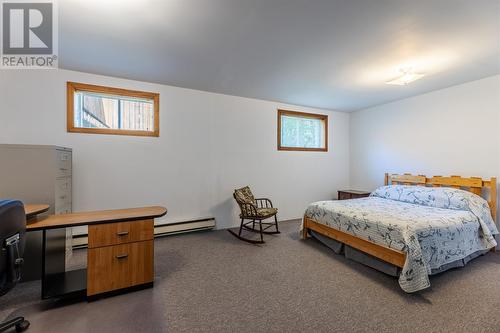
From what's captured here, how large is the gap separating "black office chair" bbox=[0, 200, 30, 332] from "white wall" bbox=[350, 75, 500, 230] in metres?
5.21

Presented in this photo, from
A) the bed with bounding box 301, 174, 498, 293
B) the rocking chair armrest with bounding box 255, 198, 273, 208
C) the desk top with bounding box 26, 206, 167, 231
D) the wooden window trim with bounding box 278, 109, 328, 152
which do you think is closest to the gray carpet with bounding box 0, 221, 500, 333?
the bed with bounding box 301, 174, 498, 293

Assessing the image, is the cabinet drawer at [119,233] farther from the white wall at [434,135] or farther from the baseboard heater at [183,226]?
the white wall at [434,135]

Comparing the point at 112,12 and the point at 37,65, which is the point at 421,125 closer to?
the point at 112,12

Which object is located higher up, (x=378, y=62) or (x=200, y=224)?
(x=378, y=62)

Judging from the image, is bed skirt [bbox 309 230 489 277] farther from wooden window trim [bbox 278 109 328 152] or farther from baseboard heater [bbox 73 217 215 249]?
wooden window trim [bbox 278 109 328 152]

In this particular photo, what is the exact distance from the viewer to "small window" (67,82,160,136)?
309 centimetres

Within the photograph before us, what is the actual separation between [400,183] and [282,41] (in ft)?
11.6

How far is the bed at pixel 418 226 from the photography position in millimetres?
2111

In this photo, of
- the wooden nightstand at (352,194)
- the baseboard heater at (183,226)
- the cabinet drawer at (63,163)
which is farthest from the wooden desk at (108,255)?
the wooden nightstand at (352,194)

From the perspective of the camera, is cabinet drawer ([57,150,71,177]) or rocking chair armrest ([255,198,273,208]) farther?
rocking chair armrest ([255,198,273,208])

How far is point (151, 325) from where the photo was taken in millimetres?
1629

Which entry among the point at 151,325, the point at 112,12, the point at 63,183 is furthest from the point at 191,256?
the point at 112,12

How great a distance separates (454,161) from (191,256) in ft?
14.1
